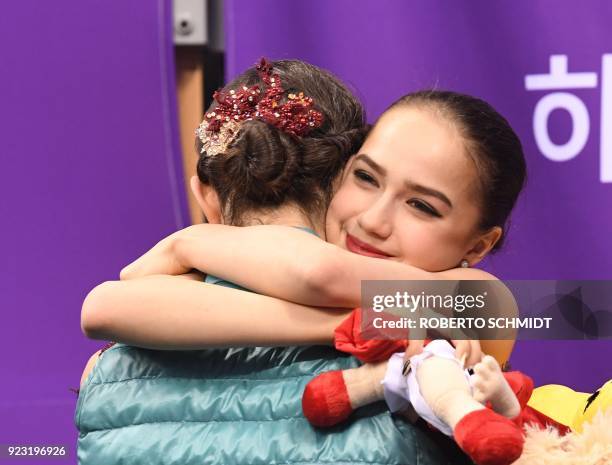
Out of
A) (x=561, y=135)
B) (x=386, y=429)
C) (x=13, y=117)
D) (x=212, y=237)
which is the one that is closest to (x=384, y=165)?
(x=212, y=237)

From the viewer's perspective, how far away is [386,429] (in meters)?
1.22

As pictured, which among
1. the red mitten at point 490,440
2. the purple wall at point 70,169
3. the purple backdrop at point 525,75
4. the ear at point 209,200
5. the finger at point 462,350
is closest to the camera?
the red mitten at point 490,440

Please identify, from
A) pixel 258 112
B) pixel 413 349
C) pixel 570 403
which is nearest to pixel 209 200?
pixel 258 112

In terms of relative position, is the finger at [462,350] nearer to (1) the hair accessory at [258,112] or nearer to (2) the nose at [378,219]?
(2) the nose at [378,219]

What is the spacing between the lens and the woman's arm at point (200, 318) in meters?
1.25

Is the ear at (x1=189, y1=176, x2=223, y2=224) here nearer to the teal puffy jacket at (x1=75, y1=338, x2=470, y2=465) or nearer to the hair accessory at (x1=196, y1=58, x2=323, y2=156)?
the hair accessory at (x1=196, y1=58, x2=323, y2=156)

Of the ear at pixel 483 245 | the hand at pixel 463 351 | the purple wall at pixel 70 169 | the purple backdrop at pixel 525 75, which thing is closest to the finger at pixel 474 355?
the hand at pixel 463 351

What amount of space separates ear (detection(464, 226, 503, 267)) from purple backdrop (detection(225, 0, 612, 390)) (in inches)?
31.1

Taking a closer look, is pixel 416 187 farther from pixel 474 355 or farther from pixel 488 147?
pixel 474 355

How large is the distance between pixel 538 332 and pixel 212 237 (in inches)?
46.4

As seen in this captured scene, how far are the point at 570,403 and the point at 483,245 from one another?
0.31m

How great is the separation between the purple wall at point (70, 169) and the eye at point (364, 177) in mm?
1153

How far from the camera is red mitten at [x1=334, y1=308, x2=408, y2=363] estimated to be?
1195 mm

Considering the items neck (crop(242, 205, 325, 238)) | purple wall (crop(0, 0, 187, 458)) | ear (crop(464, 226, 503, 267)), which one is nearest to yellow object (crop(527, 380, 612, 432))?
ear (crop(464, 226, 503, 267))
